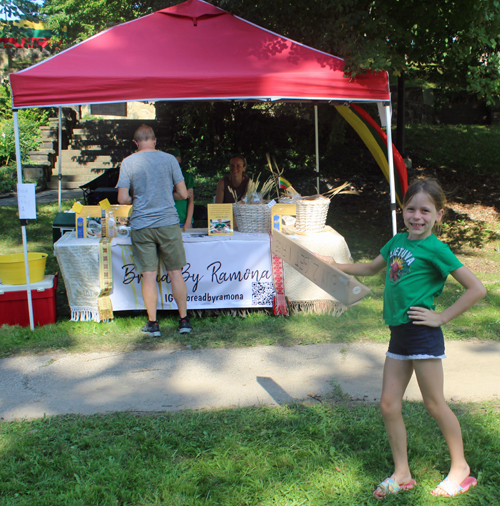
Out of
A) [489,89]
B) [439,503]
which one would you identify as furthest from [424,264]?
[489,89]

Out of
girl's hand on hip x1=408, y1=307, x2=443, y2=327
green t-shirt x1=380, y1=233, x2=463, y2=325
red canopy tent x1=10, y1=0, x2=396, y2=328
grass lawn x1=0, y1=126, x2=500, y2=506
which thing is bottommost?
grass lawn x1=0, y1=126, x2=500, y2=506

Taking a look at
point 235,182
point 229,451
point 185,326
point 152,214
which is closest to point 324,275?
point 229,451

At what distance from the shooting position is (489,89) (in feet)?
19.0

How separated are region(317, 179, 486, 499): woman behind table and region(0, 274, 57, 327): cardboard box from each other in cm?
341

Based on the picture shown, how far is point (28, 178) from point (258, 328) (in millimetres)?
9603

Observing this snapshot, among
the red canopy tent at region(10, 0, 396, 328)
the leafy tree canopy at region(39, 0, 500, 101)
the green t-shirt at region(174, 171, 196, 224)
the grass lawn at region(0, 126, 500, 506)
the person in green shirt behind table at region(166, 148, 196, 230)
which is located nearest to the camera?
the grass lawn at region(0, 126, 500, 506)

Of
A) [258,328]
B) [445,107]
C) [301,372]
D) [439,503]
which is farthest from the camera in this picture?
[445,107]

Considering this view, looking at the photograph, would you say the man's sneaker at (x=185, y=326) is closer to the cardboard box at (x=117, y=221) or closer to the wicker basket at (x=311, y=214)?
the cardboard box at (x=117, y=221)

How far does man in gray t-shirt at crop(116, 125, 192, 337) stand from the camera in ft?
14.1

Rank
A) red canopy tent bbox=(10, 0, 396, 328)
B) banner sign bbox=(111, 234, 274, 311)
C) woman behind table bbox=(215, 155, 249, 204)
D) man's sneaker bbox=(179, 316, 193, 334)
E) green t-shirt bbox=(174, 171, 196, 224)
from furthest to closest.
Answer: woman behind table bbox=(215, 155, 249, 204), green t-shirt bbox=(174, 171, 196, 224), banner sign bbox=(111, 234, 274, 311), man's sneaker bbox=(179, 316, 193, 334), red canopy tent bbox=(10, 0, 396, 328)

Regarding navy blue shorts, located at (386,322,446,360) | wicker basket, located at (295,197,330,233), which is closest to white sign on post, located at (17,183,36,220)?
wicker basket, located at (295,197,330,233)

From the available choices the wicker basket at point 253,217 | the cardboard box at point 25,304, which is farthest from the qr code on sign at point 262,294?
→ the cardboard box at point 25,304

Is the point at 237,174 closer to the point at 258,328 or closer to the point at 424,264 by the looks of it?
the point at 258,328

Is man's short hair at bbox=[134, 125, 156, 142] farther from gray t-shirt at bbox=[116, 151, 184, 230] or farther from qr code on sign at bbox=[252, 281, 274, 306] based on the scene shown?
qr code on sign at bbox=[252, 281, 274, 306]
